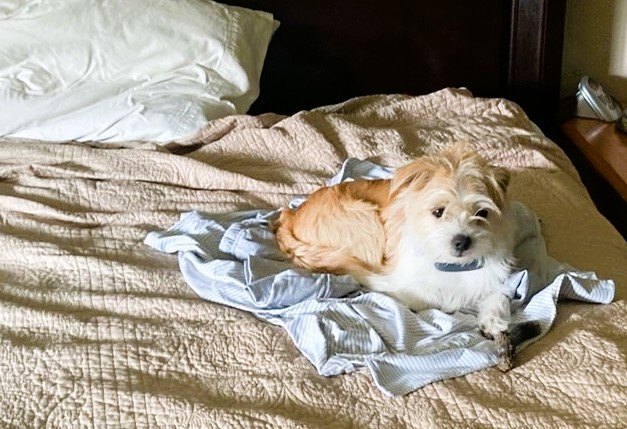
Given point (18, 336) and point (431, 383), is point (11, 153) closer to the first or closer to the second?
point (18, 336)

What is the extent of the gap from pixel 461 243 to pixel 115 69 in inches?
49.8

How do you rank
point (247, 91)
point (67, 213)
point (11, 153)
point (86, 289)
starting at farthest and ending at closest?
point (247, 91)
point (11, 153)
point (67, 213)
point (86, 289)

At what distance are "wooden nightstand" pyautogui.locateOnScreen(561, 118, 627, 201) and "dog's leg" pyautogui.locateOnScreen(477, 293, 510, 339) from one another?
0.77 metres

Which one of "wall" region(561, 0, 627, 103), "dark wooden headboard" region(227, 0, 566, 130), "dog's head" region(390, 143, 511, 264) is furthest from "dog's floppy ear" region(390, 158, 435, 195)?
"wall" region(561, 0, 627, 103)

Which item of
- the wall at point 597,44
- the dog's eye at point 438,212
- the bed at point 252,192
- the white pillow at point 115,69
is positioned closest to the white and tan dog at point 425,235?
the dog's eye at point 438,212

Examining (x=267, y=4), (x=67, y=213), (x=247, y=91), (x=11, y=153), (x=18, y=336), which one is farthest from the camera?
(x=267, y=4)

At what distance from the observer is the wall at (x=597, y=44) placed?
277 cm

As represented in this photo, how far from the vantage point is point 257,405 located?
1409 millimetres

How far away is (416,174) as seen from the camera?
171 cm

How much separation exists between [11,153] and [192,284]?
0.83 m

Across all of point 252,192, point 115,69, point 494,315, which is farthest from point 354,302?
point 115,69

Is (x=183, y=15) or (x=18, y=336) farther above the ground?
(x=183, y=15)

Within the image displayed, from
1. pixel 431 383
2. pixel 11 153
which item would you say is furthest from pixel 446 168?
pixel 11 153

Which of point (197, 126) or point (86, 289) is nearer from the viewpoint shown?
point (86, 289)
